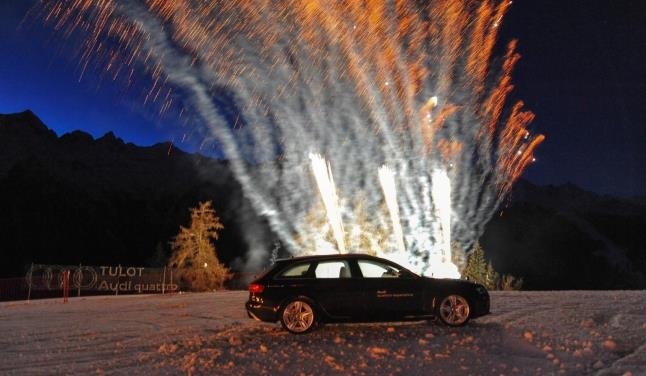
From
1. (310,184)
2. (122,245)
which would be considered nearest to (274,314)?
(310,184)

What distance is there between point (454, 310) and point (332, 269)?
7.46 ft

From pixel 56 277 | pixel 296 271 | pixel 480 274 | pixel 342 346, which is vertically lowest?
pixel 342 346

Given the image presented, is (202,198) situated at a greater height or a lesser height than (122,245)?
greater

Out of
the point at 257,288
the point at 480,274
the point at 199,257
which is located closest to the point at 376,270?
the point at 257,288

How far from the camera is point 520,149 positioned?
84.0 feet

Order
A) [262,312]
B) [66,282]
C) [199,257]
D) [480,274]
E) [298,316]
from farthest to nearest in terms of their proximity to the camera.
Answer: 1. [199,257]
2. [480,274]
3. [66,282]
4. [262,312]
5. [298,316]

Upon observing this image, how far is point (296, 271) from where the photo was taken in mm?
11609

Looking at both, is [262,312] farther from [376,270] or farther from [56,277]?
[56,277]

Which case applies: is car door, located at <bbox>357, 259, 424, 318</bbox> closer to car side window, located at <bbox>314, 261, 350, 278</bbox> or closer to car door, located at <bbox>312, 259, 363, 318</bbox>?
car door, located at <bbox>312, 259, 363, 318</bbox>

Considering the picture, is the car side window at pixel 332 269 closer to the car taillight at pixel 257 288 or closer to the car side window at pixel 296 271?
the car side window at pixel 296 271

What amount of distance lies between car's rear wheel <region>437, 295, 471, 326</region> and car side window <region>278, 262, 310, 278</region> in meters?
2.43

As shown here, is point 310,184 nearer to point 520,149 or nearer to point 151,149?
point 520,149

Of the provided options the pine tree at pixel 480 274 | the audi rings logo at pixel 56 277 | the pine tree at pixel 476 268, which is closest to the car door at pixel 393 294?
the audi rings logo at pixel 56 277

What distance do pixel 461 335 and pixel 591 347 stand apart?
199 centimetres
